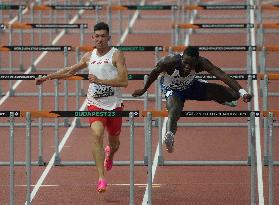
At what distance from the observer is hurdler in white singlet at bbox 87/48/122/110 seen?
1758 cm

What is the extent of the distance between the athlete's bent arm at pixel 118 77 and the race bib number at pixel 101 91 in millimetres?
327

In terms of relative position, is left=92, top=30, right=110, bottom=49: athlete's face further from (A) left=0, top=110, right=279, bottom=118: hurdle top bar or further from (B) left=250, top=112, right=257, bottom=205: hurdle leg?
(B) left=250, top=112, right=257, bottom=205: hurdle leg

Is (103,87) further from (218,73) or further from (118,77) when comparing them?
(218,73)

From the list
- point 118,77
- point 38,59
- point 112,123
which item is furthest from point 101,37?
point 38,59

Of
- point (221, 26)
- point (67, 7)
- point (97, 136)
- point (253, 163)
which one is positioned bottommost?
point (253, 163)

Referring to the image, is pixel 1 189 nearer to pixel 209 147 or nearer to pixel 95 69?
pixel 95 69

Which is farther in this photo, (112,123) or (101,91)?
(112,123)

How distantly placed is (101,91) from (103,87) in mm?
81

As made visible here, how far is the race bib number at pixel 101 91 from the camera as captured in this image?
1767 centimetres

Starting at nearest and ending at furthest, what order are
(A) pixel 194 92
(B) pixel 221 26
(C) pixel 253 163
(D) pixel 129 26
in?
(C) pixel 253 163
(A) pixel 194 92
(B) pixel 221 26
(D) pixel 129 26

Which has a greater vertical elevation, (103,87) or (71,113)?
(103,87)

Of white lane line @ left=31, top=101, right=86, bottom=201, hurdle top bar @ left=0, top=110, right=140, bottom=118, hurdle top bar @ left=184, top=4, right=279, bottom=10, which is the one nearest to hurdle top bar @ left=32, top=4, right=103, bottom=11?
hurdle top bar @ left=184, top=4, right=279, bottom=10

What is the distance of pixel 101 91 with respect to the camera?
17.7 m

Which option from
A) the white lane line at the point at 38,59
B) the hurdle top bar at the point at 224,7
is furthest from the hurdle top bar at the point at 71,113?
the hurdle top bar at the point at 224,7
